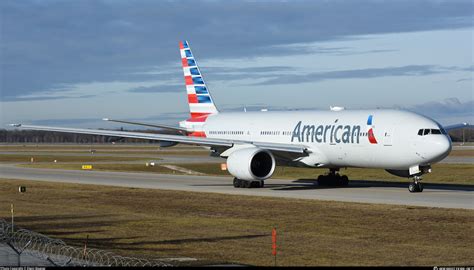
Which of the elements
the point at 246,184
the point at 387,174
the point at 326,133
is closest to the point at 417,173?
the point at 326,133

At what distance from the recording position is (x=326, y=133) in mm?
40500

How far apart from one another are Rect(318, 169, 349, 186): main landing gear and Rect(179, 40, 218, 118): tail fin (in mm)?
10563

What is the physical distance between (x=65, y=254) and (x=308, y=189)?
963 inches

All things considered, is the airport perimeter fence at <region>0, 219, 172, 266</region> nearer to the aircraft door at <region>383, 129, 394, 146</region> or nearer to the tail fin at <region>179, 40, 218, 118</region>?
the aircraft door at <region>383, 129, 394, 146</region>

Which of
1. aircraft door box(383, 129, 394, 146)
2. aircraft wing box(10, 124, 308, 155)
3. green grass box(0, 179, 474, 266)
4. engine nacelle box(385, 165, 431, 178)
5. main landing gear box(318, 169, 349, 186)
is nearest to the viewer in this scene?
green grass box(0, 179, 474, 266)

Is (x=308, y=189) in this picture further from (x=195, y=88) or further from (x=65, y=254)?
(x=65, y=254)

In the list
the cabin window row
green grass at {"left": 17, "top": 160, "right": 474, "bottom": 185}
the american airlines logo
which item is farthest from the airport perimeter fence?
green grass at {"left": 17, "top": 160, "right": 474, "bottom": 185}

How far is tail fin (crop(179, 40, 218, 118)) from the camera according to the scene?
5150 cm

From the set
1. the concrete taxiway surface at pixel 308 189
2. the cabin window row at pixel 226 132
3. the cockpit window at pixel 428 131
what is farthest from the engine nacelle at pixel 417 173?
the cabin window row at pixel 226 132

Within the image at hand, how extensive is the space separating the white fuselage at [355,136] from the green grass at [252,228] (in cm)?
629

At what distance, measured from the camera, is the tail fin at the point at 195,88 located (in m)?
51.5

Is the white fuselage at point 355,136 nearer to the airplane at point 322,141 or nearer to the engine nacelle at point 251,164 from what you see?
the airplane at point 322,141

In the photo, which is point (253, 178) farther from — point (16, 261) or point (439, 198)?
point (16, 261)

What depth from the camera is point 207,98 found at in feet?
169
